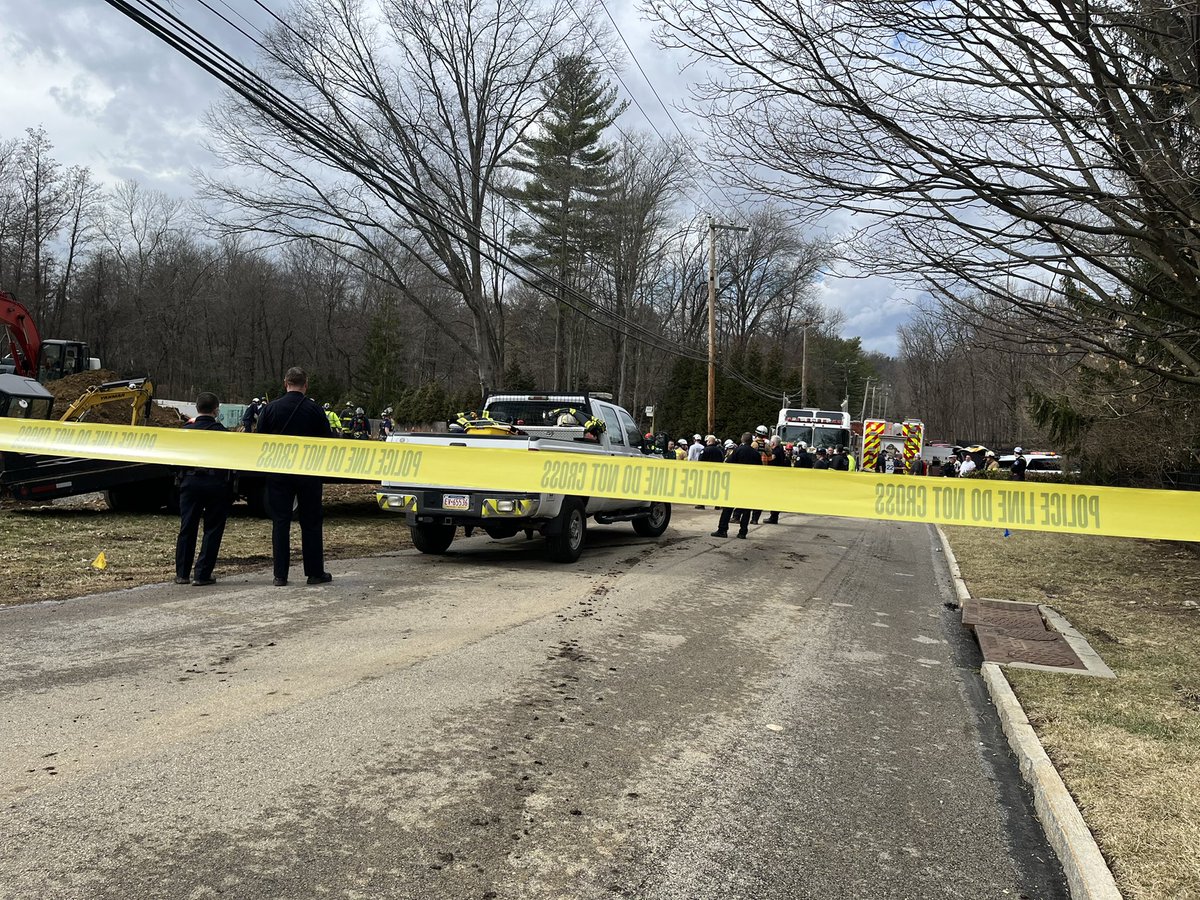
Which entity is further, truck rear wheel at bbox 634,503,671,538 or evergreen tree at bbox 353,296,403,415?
evergreen tree at bbox 353,296,403,415

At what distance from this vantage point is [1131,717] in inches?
213

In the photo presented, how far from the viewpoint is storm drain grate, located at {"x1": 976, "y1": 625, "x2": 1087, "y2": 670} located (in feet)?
22.3

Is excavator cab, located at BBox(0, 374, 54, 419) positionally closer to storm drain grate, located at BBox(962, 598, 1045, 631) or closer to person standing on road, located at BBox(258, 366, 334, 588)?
person standing on road, located at BBox(258, 366, 334, 588)

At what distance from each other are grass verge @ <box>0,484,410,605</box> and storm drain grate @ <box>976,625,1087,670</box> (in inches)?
282

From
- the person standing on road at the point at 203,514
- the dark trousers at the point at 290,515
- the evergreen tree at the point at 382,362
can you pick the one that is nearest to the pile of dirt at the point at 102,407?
the person standing on road at the point at 203,514

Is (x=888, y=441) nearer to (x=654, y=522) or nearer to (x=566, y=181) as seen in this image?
(x=566, y=181)

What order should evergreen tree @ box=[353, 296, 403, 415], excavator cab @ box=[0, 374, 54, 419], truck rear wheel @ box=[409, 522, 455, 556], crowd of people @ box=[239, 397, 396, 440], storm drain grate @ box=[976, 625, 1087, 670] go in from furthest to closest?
1. evergreen tree @ box=[353, 296, 403, 415]
2. crowd of people @ box=[239, 397, 396, 440]
3. excavator cab @ box=[0, 374, 54, 419]
4. truck rear wheel @ box=[409, 522, 455, 556]
5. storm drain grate @ box=[976, 625, 1087, 670]

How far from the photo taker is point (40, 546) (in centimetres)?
1014

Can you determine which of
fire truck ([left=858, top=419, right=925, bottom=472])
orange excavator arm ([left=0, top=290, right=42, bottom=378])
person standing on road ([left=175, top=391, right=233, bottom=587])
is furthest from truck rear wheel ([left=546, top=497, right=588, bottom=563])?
fire truck ([left=858, top=419, right=925, bottom=472])

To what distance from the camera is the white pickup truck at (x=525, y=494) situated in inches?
401

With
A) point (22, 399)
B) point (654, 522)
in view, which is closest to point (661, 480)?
point (654, 522)

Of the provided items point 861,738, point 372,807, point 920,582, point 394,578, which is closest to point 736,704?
point 861,738

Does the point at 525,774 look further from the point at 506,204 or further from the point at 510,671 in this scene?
the point at 506,204

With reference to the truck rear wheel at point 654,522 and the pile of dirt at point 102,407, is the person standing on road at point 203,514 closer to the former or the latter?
the truck rear wheel at point 654,522
